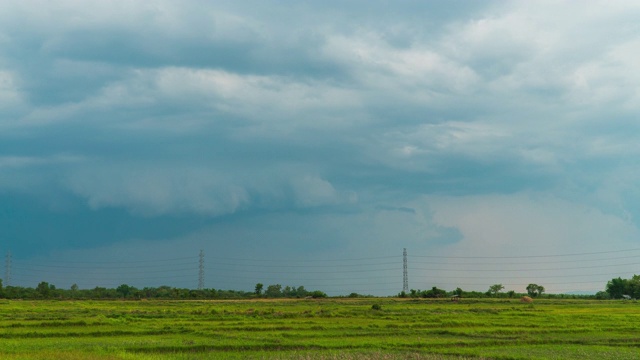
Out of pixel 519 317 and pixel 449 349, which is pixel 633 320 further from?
pixel 449 349

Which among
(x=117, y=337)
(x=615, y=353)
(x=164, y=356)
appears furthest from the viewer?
(x=117, y=337)

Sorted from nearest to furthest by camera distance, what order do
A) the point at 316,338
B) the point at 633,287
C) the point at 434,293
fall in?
the point at 316,338 < the point at 434,293 < the point at 633,287

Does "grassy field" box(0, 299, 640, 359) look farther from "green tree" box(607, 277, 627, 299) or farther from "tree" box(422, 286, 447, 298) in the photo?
"green tree" box(607, 277, 627, 299)

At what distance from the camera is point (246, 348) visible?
95.7 feet

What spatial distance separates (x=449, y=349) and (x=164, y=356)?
13025 millimetres

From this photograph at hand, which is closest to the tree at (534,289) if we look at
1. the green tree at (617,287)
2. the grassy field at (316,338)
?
the green tree at (617,287)

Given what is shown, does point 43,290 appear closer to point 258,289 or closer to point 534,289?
point 258,289

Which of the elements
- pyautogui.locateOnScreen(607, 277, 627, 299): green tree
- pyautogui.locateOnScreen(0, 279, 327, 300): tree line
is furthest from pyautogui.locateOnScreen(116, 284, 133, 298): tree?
pyautogui.locateOnScreen(607, 277, 627, 299): green tree

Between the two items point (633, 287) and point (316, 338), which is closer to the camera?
Answer: point (316, 338)

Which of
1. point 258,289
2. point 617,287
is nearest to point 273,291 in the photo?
point 258,289

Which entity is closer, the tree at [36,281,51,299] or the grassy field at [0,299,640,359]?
the grassy field at [0,299,640,359]

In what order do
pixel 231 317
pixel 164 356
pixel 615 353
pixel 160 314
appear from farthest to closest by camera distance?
pixel 160 314, pixel 231 317, pixel 615 353, pixel 164 356

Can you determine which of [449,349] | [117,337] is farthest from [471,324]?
[117,337]

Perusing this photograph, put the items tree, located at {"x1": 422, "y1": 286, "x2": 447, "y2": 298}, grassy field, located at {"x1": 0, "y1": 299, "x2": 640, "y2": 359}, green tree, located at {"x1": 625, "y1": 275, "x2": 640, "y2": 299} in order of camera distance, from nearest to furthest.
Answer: grassy field, located at {"x1": 0, "y1": 299, "x2": 640, "y2": 359}, tree, located at {"x1": 422, "y1": 286, "x2": 447, "y2": 298}, green tree, located at {"x1": 625, "y1": 275, "x2": 640, "y2": 299}
